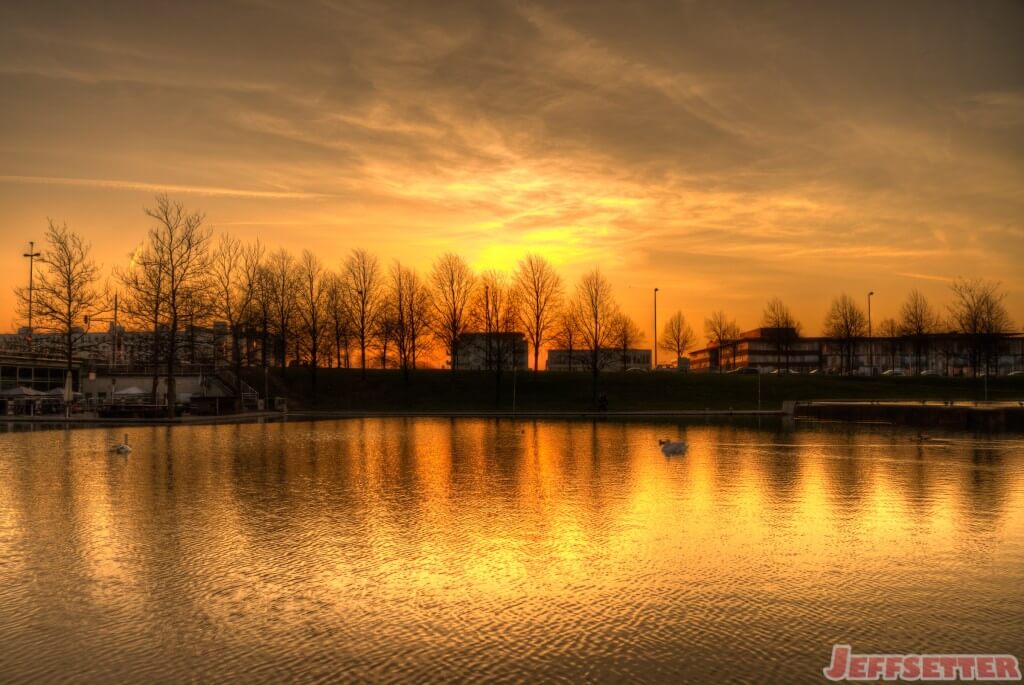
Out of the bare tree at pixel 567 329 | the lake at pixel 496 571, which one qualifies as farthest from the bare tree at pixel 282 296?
the lake at pixel 496 571

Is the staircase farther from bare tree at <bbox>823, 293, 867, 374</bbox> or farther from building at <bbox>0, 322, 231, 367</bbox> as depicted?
bare tree at <bbox>823, 293, 867, 374</bbox>

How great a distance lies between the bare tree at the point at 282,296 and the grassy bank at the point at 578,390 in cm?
512

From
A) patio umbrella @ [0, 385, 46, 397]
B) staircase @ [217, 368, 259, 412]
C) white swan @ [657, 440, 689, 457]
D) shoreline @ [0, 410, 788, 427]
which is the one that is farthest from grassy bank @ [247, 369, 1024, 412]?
white swan @ [657, 440, 689, 457]

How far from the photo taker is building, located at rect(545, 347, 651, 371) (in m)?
87.2

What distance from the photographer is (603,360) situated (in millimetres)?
86875

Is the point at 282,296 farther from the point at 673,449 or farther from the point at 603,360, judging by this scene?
the point at 673,449

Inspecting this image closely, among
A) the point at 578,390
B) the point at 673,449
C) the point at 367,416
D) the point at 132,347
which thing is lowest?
the point at 367,416

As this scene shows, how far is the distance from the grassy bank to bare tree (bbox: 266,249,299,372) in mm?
5117

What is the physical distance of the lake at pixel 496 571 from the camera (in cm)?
766

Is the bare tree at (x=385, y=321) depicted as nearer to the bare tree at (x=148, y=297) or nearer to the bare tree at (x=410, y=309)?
the bare tree at (x=410, y=309)

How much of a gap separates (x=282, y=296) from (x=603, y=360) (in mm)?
34536

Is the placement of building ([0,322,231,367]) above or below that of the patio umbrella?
above

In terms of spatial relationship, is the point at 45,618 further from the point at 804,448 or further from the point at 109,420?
the point at 109,420

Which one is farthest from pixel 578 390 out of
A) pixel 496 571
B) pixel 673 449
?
pixel 496 571
